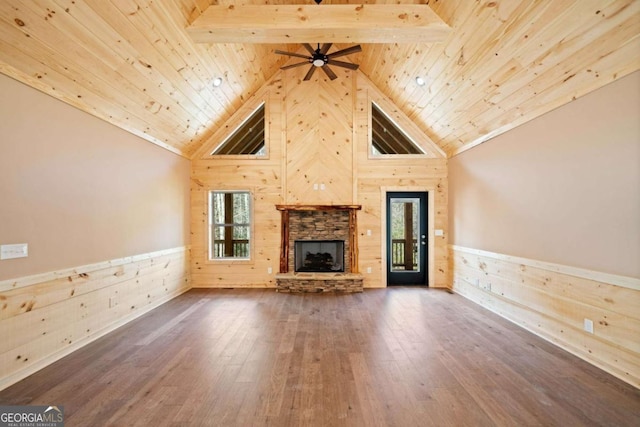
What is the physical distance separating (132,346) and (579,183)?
5.13 m

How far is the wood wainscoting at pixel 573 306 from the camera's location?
2.75 meters

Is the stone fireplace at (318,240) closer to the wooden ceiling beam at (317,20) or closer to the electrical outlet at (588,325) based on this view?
the wooden ceiling beam at (317,20)

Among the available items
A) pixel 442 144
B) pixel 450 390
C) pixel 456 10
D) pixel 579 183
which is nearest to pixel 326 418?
pixel 450 390

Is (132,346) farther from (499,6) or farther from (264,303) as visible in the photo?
(499,6)

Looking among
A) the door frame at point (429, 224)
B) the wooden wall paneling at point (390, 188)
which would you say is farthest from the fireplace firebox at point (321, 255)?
the door frame at point (429, 224)

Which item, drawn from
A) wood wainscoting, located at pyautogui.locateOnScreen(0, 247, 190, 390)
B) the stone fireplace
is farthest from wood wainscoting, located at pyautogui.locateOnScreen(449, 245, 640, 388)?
wood wainscoting, located at pyautogui.locateOnScreen(0, 247, 190, 390)

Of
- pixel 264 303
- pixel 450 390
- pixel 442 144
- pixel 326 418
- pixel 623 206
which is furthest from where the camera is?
Result: pixel 442 144

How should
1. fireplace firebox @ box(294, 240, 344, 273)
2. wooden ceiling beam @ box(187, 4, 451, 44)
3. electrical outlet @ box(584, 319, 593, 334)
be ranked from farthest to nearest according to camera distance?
1. fireplace firebox @ box(294, 240, 344, 273)
2. wooden ceiling beam @ box(187, 4, 451, 44)
3. electrical outlet @ box(584, 319, 593, 334)

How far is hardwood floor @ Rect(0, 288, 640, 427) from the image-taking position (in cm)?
224

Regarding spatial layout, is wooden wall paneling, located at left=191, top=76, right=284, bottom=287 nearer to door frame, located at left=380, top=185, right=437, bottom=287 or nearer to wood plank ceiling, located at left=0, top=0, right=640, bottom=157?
wood plank ceiling, located at left=0, top=0, right=640, bottom=157

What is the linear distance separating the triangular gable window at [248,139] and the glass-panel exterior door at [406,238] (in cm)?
300

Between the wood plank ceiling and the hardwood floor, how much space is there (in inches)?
108

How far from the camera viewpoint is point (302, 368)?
9.65 ft

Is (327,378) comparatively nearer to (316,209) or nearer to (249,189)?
(316,209)
